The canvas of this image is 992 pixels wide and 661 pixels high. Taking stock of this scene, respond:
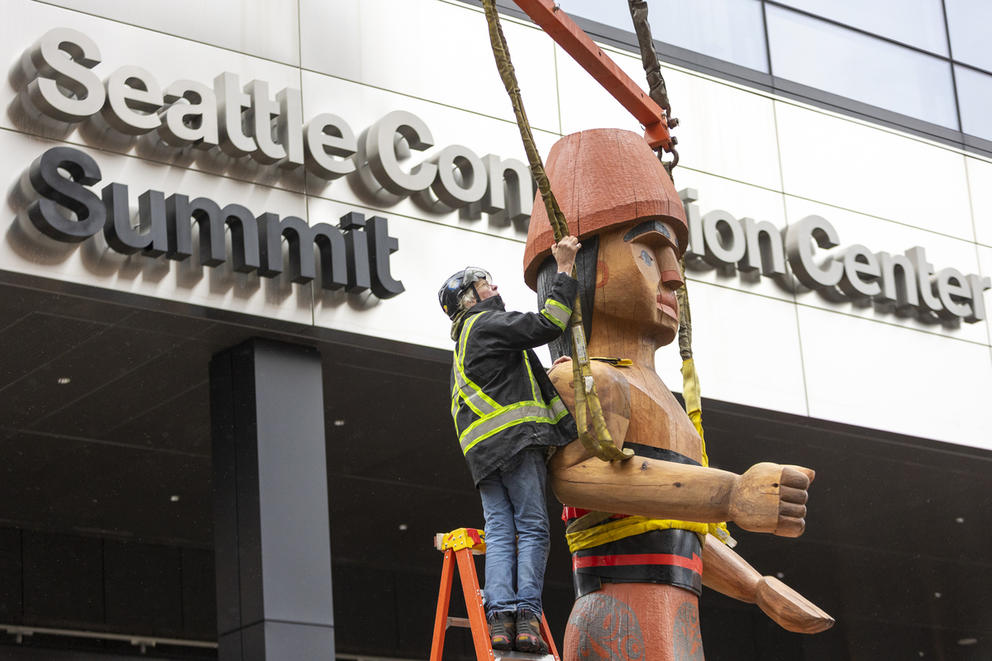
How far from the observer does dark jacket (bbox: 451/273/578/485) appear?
19.7 ft

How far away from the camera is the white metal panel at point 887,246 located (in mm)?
13719

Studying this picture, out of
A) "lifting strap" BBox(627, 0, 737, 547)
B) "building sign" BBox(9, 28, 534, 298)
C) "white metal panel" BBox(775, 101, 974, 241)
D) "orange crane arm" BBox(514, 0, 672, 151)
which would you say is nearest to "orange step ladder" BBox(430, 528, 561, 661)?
"lifting strap" BBox(627, 0, 737, 547)

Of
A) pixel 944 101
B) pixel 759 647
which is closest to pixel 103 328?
pixel 944 101

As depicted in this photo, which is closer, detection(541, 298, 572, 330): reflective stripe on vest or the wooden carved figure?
the wooden carved figure

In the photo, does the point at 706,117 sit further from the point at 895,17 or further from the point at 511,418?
the point at 511,418

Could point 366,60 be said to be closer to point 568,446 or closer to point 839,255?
point 839,255

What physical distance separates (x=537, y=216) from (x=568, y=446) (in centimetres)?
108

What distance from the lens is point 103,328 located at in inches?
426

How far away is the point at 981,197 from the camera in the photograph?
15.2m

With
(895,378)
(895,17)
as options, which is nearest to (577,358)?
(895,378)

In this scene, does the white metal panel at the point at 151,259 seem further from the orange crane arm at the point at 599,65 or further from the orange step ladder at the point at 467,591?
the orange step ladder at the point at 467,591

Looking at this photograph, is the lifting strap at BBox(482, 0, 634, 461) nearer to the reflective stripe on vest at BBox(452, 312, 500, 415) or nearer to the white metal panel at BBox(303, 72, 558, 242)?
the reflective stripe on vest at BBox(452, 312, 500, 415)

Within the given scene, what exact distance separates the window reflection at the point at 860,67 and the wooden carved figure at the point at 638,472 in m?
8.18

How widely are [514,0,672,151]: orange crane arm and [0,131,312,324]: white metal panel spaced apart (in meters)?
4.06
